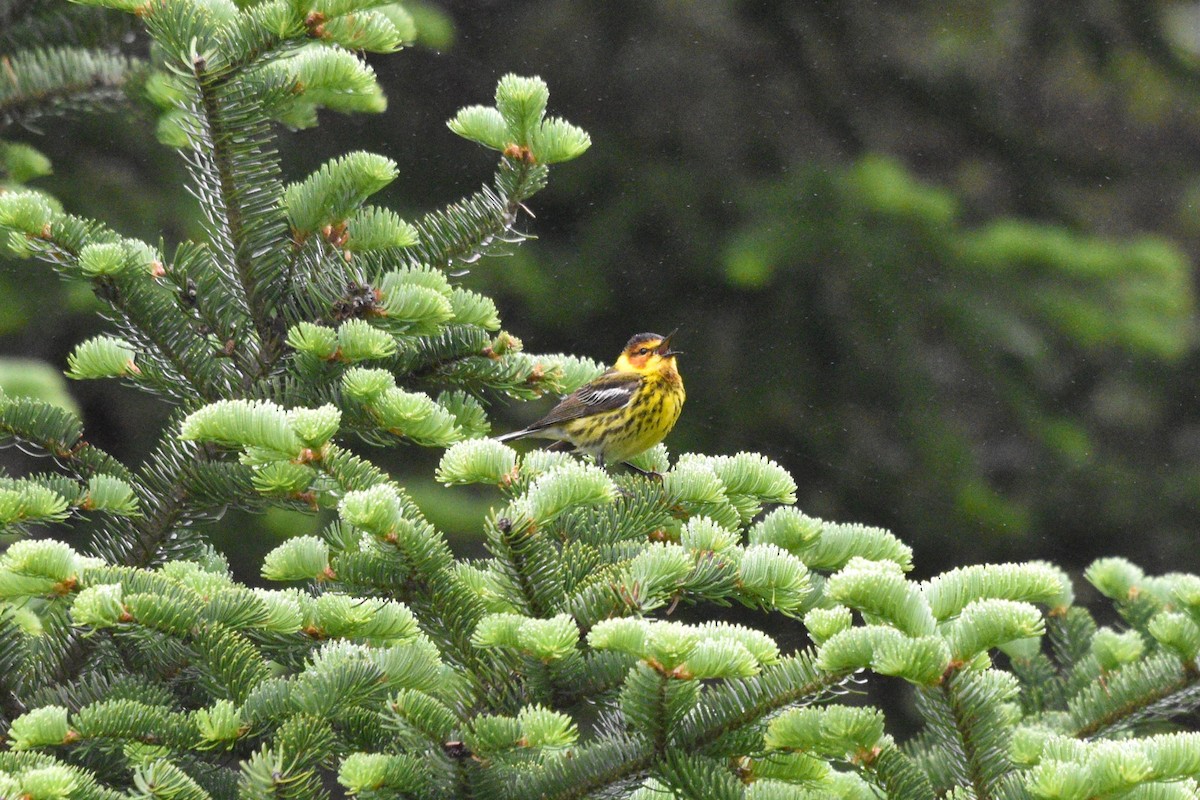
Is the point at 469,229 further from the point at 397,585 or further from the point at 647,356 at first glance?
the point at 647,356

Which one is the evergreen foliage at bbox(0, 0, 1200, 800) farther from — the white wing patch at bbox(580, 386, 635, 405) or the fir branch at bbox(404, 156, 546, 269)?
the white wing patch at bbox(580, 386, 635, 405)

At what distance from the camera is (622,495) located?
7.24 feet

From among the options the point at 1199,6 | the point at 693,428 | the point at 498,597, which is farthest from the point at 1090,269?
the point at 498,597

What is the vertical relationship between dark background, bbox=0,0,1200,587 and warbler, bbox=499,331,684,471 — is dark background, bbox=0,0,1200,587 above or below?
above

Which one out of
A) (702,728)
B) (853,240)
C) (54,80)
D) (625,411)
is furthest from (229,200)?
(853,240)

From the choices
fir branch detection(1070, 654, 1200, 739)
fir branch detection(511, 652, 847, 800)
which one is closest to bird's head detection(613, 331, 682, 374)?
fir branch detection(1070, 654, 1200, 739)

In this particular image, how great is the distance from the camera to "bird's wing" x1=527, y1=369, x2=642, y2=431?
12.7 feet

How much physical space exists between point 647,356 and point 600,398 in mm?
426

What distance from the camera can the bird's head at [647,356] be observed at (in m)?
4.15

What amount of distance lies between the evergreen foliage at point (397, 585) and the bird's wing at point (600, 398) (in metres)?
1.24

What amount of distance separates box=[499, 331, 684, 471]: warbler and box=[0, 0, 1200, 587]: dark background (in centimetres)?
107

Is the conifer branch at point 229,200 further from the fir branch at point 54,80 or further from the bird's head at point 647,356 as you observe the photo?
the bird's head at point 647,356

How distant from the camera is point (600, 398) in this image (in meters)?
3.92

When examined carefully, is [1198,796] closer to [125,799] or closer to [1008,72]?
[125,799]
